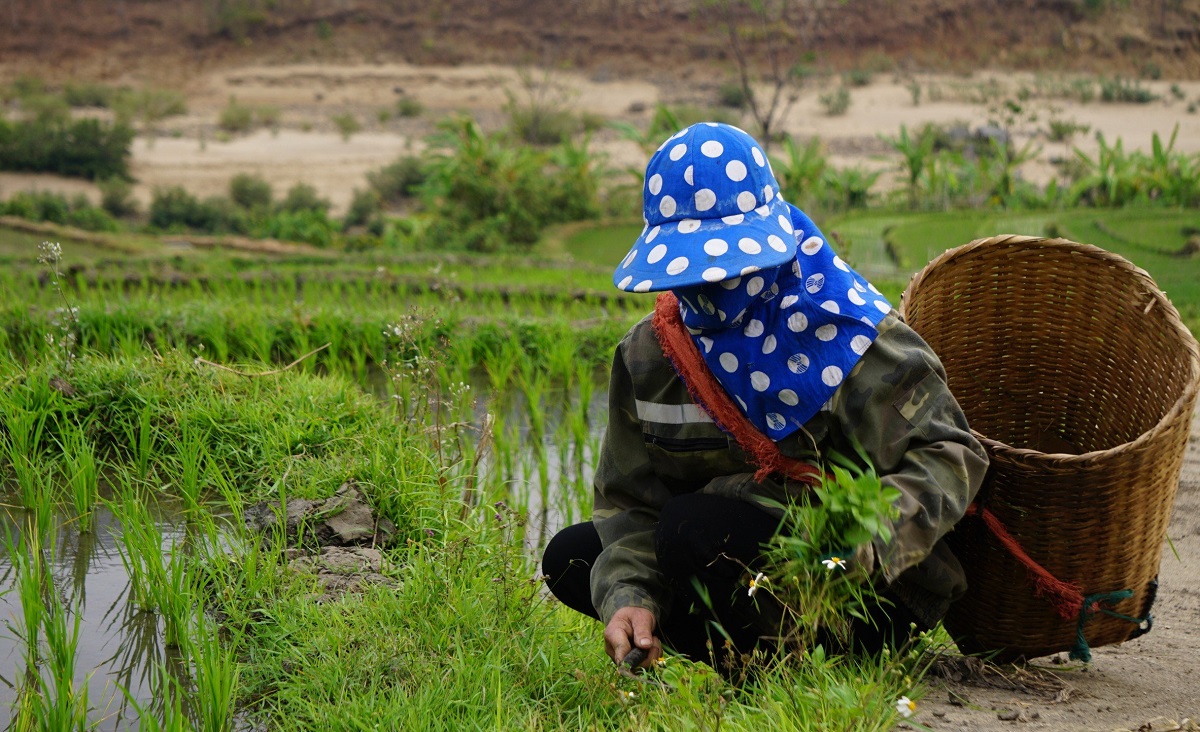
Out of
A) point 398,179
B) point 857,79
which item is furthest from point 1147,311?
point 857,79

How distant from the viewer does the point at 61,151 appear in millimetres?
20359

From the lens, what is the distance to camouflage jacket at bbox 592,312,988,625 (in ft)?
5.67

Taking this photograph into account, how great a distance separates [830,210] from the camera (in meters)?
12.8

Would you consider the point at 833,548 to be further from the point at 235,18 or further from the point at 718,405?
the point at 235,18

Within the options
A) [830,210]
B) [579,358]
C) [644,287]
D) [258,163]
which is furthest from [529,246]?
[258,163]

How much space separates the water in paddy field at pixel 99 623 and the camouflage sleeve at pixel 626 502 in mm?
921

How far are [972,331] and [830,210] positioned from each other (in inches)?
419

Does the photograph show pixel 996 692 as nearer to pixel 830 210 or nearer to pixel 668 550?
pixel 668 550

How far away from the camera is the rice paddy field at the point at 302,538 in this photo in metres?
1.97

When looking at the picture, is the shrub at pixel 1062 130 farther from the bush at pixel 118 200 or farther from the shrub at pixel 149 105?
the shrub at pixel 149 105

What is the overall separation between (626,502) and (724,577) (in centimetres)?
29

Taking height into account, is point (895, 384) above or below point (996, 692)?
above

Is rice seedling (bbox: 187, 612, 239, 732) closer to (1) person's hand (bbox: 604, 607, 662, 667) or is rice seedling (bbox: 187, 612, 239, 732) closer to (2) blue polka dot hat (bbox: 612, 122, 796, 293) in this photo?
(1) person's hand (bbox: 604, 607, 662, 667)

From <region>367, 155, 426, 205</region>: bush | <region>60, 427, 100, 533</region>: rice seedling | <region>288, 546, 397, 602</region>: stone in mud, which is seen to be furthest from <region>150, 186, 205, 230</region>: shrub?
<region>288, 546, 397, 602</region>: stone in mud
